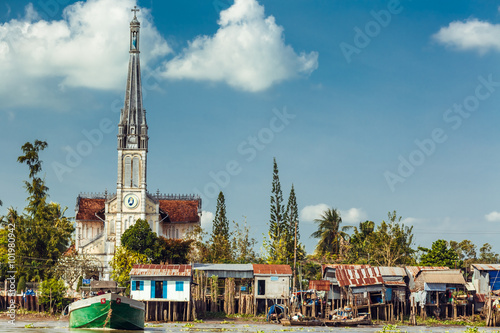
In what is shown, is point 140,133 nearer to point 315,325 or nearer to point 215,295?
Result: point 215,295

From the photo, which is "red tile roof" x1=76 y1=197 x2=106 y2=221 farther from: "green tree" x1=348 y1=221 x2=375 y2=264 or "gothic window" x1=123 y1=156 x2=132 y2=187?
"green tree" x1=348 y1=221 x2=375 y2=264

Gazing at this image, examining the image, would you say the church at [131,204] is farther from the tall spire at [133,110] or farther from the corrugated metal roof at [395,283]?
the corrugated metal roof at [395,283]

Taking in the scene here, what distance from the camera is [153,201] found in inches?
3194

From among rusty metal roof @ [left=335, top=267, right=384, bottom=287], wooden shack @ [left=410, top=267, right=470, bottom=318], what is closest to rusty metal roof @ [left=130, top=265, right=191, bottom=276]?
rusty metal roof @ [left=335, top=267, right=384, bottom=287]

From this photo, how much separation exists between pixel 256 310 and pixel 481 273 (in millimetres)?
19761

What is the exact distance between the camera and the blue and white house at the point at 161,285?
52406 mm

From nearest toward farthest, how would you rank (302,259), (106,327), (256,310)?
(106,327) < (256,310) < (302,259)

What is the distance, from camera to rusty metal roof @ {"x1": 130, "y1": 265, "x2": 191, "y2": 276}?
173 ft

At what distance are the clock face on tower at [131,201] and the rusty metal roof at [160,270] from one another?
26217mm

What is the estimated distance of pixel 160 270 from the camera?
53.3 meters

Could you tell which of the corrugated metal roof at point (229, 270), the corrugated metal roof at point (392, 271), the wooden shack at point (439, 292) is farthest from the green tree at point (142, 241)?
the wooden shack at point (439, 292)

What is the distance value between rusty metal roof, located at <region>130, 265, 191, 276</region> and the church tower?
2511 centimetres

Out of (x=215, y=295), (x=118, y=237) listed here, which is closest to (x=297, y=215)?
(x=118, y=237)

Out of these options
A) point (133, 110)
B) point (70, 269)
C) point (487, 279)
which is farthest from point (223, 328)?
point (133, 110)
